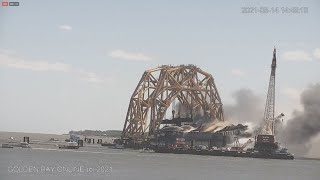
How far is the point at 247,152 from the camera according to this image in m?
155

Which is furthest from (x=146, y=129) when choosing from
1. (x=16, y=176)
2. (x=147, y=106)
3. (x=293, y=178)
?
(x=16, y=176)

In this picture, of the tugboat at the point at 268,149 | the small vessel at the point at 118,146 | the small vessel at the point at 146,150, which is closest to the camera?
the tugboat at the point at 268,149

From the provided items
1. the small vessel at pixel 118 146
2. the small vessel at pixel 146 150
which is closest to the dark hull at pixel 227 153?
the small vessel at pixel 146 150

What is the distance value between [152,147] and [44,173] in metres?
98.9

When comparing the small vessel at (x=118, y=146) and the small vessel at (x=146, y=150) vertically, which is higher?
the small vessel at (x=118, y=146)

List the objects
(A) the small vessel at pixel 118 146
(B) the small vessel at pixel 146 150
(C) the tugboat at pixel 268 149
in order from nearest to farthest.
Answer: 1. (C) the tugboat at pixel 268 149
2. (B) the small vessel at pixel 146 150
3. (A) the small vessel at pixel 118 146

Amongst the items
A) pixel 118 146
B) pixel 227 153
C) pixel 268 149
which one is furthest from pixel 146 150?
pixel 268 149

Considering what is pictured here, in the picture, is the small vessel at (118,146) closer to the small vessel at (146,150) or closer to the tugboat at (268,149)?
the small vessel at (146,150)

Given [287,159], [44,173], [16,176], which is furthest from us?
[287,159]

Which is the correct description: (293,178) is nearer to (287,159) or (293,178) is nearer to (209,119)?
(287,159)

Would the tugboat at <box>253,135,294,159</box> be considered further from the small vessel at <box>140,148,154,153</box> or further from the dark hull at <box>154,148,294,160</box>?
the small vessel at <box>140,148,154,153</box>

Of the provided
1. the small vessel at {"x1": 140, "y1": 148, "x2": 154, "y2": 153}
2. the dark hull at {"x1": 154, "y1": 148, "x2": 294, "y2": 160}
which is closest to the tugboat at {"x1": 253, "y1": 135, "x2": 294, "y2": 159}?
the dark hull at {"x1": 154, "y1": 148, "x2": 294, "y2": 160}

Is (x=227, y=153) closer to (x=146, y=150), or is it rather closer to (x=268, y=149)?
(x=268, y=149)

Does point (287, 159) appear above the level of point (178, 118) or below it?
below
